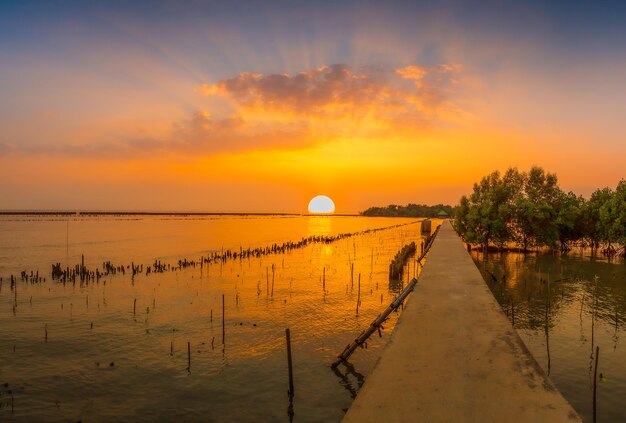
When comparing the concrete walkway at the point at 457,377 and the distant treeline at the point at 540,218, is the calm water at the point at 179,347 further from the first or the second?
the distant treeline at the point at 540,218

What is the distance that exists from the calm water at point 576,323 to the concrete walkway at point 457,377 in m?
3.74

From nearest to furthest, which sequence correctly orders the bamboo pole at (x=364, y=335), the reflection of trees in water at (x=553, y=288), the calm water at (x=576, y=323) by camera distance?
the calm water at (x=576, y=323) → the bamboo pole at (x=364, y=335) → the reflection of trees in water at (x=553, y=288)

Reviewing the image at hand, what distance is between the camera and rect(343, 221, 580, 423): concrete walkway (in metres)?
7.07

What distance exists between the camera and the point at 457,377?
855 centimetres

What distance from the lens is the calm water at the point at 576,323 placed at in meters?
13.2

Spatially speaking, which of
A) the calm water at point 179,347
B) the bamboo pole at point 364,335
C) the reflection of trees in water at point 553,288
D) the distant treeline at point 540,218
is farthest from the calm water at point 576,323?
the distant treeline at point 540,218

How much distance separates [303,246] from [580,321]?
150ft

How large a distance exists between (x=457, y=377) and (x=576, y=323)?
15703 millimetres

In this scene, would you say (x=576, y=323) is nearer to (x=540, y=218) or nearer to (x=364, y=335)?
(x=364, y=335)

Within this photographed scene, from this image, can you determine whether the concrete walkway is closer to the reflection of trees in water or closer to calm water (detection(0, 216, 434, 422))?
calm water (detection(0, 216, 434, 422))

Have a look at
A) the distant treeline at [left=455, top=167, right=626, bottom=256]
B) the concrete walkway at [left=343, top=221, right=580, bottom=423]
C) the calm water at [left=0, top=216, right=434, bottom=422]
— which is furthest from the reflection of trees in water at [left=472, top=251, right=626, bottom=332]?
the concrete walkway at [left=343, top=221, right=580, bottom=423]

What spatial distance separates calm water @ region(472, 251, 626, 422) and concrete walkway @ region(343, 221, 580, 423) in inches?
147

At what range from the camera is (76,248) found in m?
59.2

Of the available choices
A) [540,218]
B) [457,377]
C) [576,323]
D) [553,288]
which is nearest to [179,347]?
[457,377]
